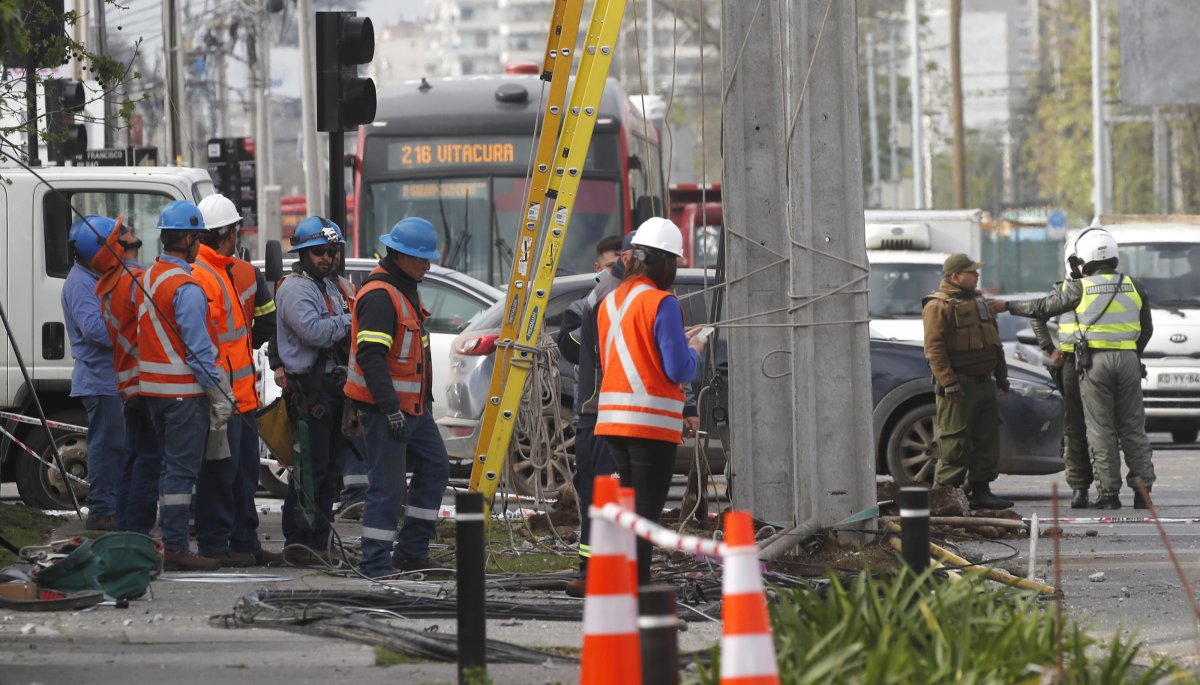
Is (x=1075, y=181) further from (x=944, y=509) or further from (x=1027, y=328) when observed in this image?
(x=944, y=509)

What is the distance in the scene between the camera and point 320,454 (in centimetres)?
1031

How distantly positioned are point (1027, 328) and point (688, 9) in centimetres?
4741

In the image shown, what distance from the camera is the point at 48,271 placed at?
1278 centimetres

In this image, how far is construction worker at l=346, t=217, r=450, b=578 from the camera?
898cm

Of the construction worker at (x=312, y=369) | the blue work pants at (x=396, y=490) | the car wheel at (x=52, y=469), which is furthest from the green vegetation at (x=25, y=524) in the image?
the blue work pants at (x=396, y=490)

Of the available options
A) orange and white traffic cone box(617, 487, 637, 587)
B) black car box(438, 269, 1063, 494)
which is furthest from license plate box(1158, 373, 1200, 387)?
orange and white traffic cone box(617, 487, 637, 587)

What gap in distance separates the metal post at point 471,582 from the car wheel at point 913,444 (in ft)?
25.2

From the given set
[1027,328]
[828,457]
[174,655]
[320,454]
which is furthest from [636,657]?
[1027,328]

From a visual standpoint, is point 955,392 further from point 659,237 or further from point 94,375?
point 94,375

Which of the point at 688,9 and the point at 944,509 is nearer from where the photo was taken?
the point at 944,509

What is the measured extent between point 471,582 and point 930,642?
141cm

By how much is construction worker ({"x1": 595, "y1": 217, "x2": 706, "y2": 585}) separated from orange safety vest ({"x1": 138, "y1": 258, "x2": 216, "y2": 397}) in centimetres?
245

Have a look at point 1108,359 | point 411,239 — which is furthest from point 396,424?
point 1108,359

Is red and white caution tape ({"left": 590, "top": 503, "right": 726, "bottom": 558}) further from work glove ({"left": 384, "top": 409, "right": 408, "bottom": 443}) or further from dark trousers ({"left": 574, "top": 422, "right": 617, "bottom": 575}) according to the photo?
work glove ({"left": 384, "top": 409, "right": 408, "bottom": 443})
